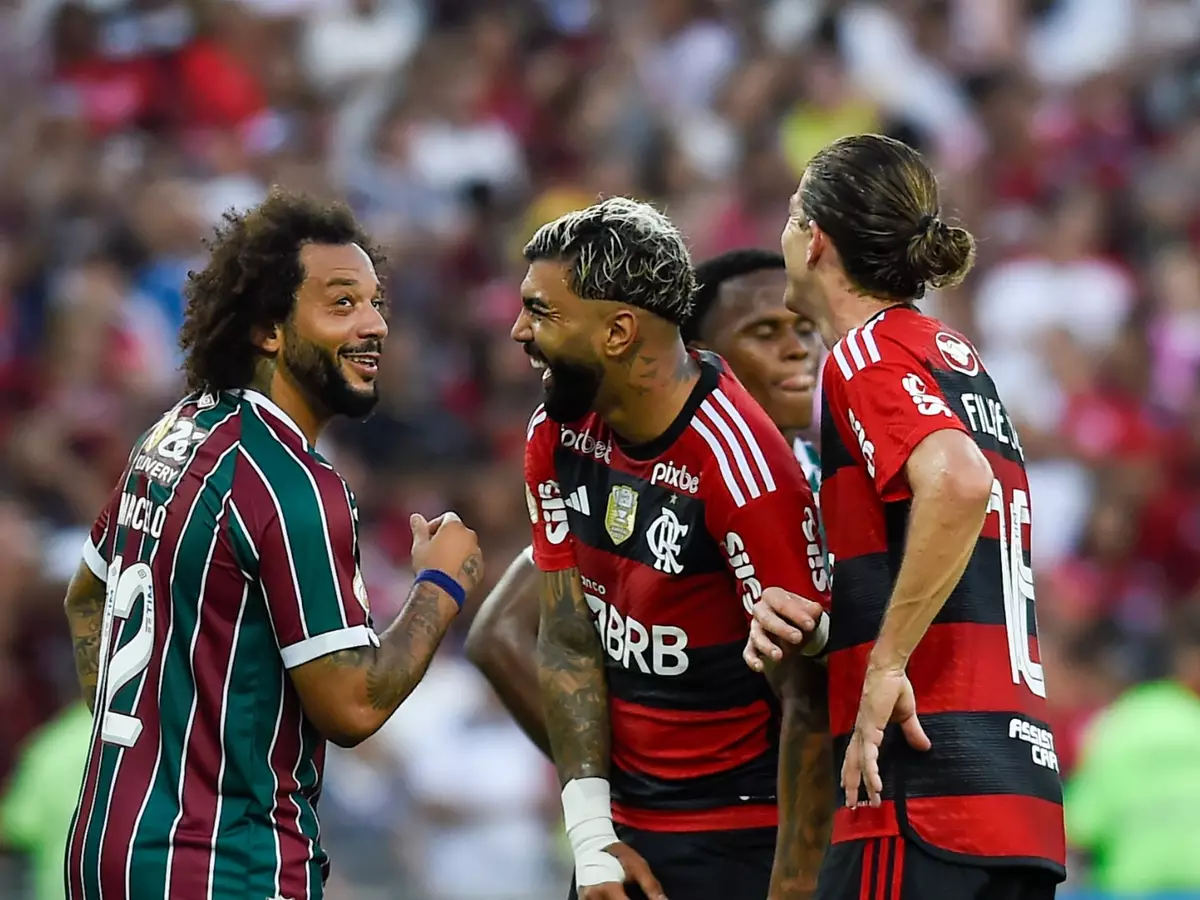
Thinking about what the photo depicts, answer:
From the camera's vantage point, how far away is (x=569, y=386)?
5082 millimetres

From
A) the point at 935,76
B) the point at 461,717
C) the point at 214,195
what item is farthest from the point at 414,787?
the point at 935,76

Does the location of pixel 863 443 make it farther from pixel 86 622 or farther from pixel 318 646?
pixel 86 622

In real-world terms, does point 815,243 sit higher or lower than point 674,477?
higher

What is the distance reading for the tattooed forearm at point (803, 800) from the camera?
482 centimetres

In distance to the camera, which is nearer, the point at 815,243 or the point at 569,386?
the point at 815,243

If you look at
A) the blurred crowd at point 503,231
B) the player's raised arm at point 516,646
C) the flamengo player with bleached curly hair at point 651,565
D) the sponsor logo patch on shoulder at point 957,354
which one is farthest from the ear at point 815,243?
the blurred crowd at point 503,231

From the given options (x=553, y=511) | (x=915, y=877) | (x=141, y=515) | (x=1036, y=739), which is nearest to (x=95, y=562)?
(x=141, y=515)

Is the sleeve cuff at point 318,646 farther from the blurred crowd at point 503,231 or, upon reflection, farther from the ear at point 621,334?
the blurred crowd at point 503,231

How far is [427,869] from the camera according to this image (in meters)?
9.01

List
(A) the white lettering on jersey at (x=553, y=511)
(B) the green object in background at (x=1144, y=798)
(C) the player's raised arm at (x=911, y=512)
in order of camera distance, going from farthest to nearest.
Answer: (B) the green object in background at (x=1144, y=798) → (A) the white lettering on jersey at (x=553, y=511) → (C) the player's raised arm at (x=911, y=512)

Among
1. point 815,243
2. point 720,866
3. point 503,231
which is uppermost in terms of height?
point 503,231

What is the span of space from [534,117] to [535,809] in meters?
5.17

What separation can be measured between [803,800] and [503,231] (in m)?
7.81

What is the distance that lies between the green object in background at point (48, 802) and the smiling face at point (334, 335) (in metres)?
4.08
